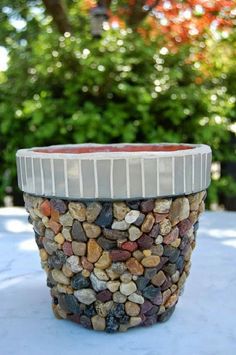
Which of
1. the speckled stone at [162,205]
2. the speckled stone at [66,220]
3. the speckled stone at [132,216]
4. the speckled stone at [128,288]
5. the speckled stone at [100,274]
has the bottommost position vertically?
the speckled stone at [128,288]

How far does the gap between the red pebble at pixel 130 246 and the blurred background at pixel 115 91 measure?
218 cm

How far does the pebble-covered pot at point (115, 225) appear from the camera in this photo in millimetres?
1104

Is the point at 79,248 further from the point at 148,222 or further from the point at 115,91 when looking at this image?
the point at 115,91

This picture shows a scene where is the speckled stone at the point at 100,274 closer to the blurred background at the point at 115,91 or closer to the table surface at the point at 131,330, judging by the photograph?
the table surface at the point at 131,330

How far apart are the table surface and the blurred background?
1619 millimetres

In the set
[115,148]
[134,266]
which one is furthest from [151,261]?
[115,148]

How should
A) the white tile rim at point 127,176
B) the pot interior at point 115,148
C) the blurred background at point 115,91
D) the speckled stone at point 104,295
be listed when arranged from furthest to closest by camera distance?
the blurred background at point 115,91, the pot interior at point 115,148, the speckled stone at point 104,295, the white tile rim at point 127,176

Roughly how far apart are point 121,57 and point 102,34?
23 cm

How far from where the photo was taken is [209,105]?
3568 millimetres

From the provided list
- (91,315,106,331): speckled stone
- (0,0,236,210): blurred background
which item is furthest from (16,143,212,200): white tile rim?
(0,0,236,210): blurred background

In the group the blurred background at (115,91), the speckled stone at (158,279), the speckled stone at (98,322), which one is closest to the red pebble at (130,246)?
the speckled stone at (158,279)

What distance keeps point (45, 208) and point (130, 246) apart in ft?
0.78

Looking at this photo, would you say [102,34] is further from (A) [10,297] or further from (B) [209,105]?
(A) [10,297]

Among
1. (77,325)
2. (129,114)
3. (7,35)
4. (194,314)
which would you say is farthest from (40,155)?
(7,35)
